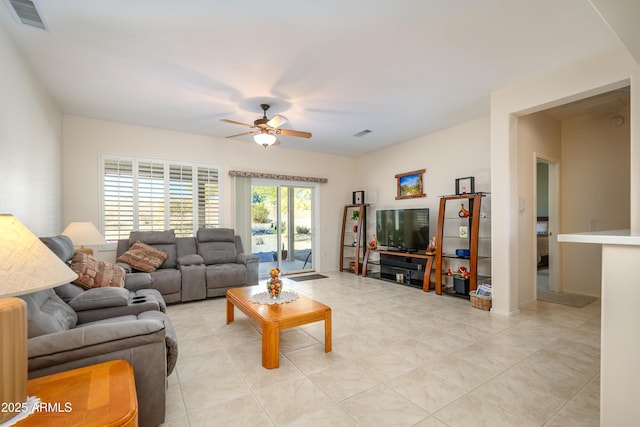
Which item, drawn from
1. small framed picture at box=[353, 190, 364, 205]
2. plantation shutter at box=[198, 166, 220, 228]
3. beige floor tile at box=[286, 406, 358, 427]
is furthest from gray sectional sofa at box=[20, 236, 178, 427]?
small framed picture at box=[353, 190, 364, 205]

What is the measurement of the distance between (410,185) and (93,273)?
A: 4915 millimetres

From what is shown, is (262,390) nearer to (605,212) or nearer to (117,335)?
(117,335)

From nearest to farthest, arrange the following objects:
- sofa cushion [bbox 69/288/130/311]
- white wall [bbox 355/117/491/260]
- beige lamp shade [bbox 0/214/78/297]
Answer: beige lamp shade [bbox 0/214/78/297] → sofa cushion [bbox 69/288/130/311] → white wall [bbox 355/117/491/260]

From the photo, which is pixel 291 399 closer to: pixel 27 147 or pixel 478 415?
pixel 478 415

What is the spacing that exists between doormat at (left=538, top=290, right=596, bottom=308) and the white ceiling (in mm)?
2858

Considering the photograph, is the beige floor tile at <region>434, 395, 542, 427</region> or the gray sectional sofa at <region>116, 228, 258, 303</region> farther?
the gray sectional sofa at <region>116, 228, 258, 303</region>

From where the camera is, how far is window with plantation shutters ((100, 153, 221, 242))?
445cm

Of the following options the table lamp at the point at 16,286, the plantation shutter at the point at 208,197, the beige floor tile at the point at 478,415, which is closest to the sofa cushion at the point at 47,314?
the table lamp at the point at 16,286

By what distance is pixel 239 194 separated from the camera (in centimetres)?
545

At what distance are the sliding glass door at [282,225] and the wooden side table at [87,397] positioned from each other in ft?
14.6

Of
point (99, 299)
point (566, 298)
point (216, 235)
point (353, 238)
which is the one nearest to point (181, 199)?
point (216, 235)

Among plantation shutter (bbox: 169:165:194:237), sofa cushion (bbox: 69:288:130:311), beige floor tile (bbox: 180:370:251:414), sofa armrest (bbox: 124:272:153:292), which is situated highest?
plantation shutter (bbox: 169:165:194:237)

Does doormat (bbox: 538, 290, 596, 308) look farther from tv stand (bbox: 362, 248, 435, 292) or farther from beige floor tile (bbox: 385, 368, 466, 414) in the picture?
beige floor tile (bbox: 385, 368, 466, 414)

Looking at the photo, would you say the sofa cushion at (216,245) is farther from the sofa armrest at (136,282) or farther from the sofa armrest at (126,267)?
the sofa armrest at (136,282)
